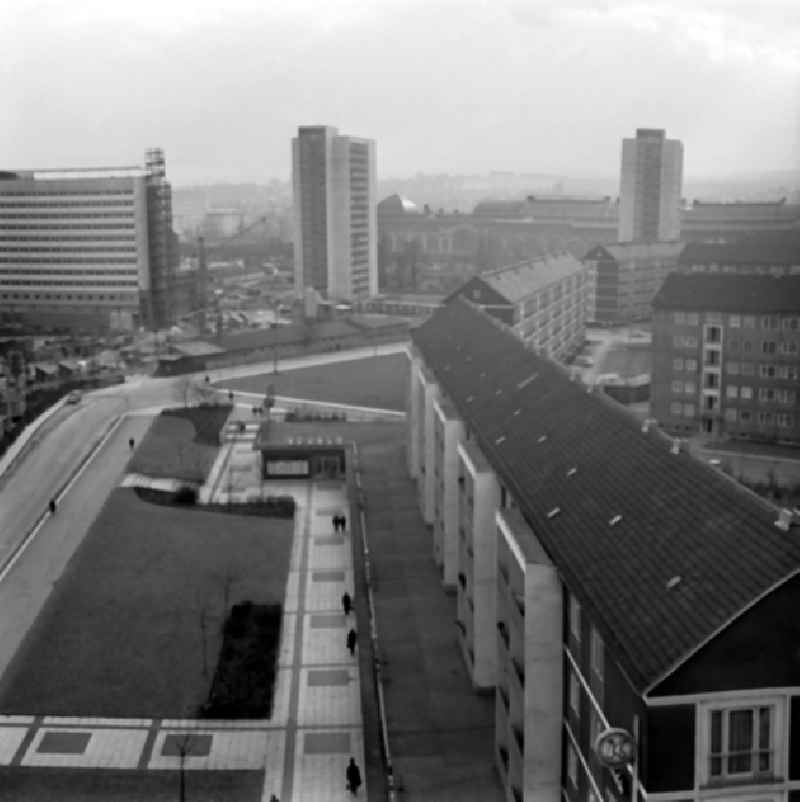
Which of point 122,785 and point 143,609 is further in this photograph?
point 143,609

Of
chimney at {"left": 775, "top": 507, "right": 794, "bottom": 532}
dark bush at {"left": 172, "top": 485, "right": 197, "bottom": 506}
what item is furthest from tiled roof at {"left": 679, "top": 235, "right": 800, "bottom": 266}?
chimney at {"left": 775, "top": 507, "right": 794, "bottom": 532}

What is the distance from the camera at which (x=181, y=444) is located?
15.1 metres

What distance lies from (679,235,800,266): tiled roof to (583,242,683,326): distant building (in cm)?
565

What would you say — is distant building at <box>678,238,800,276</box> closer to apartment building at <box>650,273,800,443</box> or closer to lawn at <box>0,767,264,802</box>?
apartment building at <box>650,273,800,443</box>

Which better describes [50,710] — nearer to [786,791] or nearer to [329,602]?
[329,602]

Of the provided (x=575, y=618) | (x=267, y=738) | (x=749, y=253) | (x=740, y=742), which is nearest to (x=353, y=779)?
(x=267, y=738)

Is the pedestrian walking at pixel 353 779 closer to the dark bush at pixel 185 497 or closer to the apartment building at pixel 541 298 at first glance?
the dark bush at pixel 185 497

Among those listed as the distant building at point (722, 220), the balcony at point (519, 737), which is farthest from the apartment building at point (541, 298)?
the balcony at point (519, 737)

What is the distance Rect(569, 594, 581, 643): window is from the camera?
5119 millimetres

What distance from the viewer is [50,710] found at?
24.3 ft

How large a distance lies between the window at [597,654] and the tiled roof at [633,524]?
158mm

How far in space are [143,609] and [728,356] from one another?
8543 millimetres

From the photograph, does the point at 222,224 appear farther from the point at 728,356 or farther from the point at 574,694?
the point at 574,694

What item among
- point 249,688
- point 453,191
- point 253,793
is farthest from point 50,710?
point 453,191
